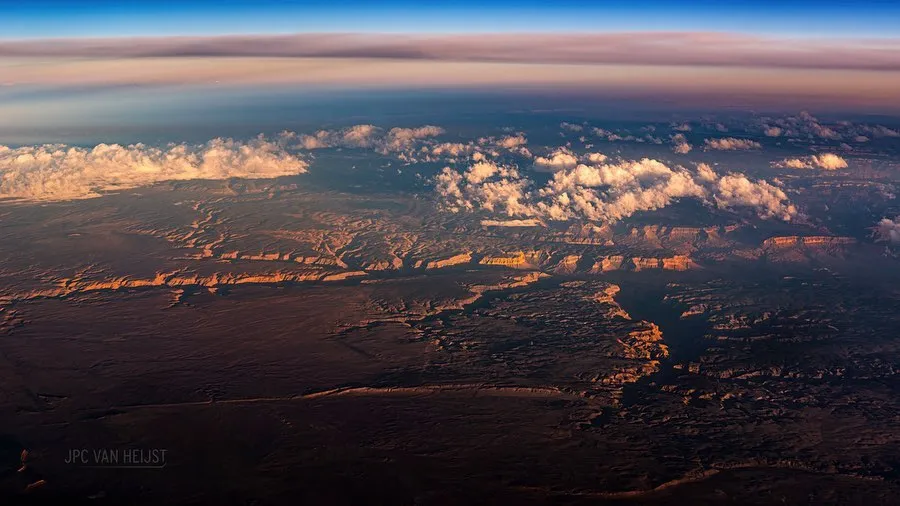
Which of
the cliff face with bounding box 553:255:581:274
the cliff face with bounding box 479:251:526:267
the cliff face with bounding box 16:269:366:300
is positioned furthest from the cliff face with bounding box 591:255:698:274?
the cliff face with bounding box 16:269:366:300

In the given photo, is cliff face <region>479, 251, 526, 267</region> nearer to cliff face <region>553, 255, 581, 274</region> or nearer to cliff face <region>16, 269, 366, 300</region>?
cliff face <region>553, 255, 581, 274</region>

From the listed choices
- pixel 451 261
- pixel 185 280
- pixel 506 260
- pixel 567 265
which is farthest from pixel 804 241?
pixel 185 280

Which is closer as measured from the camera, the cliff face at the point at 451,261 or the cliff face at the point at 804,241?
the cliff face at the point at 451,261

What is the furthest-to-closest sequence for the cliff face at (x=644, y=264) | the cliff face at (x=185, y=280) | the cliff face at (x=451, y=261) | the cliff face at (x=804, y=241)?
the cliff face at (x=804, y=241)
the cliff face at (x=644, y=264)
the cliff face at (x=451, y=261)
the cliff face at (x=185, y=280)

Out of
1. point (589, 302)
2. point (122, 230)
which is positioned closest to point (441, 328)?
point (589, 302)

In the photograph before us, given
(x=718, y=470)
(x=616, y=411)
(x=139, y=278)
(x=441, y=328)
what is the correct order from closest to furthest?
(x=718, y=470) → (x=616, y=411) → (x=441, y=328) → (x=139, y=278)

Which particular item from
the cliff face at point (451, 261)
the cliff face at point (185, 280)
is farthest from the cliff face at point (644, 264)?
the cliff face at point (185, 280)

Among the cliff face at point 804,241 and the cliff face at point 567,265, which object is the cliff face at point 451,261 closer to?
the cliff face at point 567,265

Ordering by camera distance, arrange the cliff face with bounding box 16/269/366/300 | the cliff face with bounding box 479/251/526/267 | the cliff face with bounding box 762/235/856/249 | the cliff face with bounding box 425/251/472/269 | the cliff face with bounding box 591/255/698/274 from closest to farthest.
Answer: the cliff face with bounding box 16/269/366/300 → the cliff face with bounding box 425/251/472/269 → the cliff face with bounding box 591/255/698/274 → the cliff face with bounding box 479/251/526/267 → the cliff face with bounding box 762/235/856/249

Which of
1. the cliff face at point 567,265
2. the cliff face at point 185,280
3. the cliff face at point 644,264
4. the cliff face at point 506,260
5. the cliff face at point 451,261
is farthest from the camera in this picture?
the cliff face at point 506,260

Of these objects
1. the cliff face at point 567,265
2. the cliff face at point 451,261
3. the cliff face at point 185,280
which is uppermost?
the cliff face at point 185,280

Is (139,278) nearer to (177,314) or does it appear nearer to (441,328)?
(177,314)
